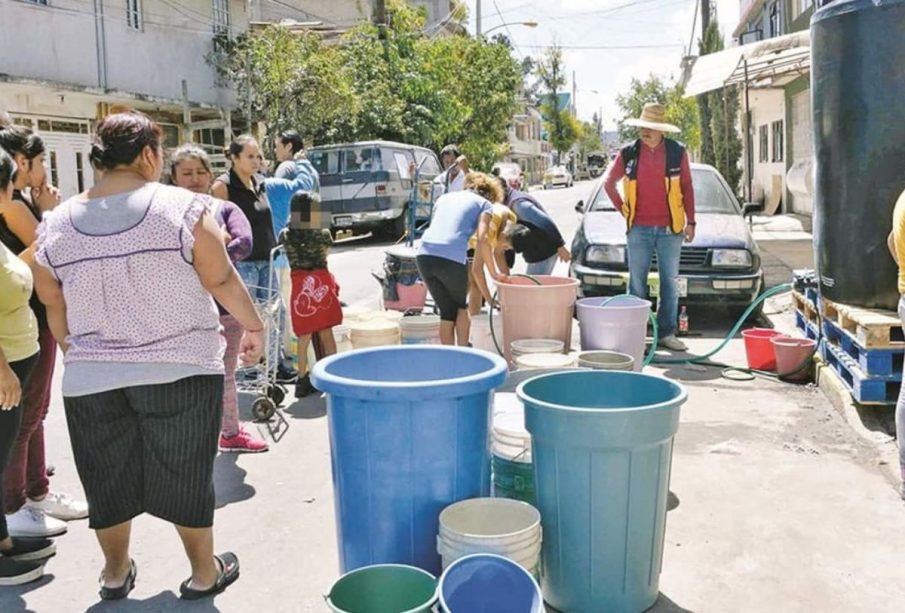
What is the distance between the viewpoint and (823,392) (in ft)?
20.6

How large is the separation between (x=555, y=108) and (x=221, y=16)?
2322 inches

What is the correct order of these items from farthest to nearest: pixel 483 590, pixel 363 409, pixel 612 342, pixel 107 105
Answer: pixel 107 105
pixel 612 342
pixel 363 409
pixel 483 590

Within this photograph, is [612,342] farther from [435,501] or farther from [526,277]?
[435,501]

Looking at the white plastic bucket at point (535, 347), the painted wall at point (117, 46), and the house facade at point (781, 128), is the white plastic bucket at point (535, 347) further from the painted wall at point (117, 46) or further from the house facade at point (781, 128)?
the painted wall at point (117, 46)

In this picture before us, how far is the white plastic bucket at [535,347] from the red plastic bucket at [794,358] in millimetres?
2430

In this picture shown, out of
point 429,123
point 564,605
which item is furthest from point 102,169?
point 429,123

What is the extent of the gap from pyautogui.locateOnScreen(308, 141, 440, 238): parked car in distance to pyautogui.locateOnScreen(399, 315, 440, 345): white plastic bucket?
431 inches

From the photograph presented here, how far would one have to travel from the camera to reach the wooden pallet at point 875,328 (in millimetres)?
4973

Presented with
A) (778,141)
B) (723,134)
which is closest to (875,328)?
(723,134)

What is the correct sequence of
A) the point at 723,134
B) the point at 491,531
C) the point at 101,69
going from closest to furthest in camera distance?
the point at 491,531, the point at 101,69, the point at 723,134

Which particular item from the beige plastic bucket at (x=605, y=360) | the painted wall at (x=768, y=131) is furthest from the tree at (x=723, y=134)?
the beige plastic bucket at (x=605, y=360)

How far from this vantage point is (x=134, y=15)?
20.1m

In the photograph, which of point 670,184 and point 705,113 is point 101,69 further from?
point 670,184

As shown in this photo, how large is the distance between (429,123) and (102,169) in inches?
932
